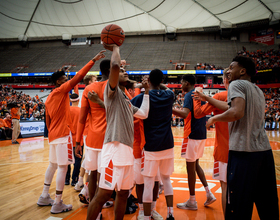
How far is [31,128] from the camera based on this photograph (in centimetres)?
1134

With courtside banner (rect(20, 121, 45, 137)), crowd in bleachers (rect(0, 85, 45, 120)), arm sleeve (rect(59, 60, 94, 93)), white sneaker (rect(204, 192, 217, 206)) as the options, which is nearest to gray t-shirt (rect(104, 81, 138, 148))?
arm sleeve (rect(59, 60, 94, 93))

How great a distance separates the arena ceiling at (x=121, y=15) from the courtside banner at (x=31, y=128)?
27087 mm

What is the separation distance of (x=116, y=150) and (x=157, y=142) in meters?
0.72

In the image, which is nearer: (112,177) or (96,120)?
(112,177)

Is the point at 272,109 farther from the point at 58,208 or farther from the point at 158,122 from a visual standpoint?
the point at 58,208

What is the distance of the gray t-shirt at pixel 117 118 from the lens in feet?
6.30

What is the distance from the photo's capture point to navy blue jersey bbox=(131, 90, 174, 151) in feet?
8.16

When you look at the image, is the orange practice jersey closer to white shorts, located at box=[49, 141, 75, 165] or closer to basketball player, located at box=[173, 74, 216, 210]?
basketball player, located at box=[173, 74, 216, 210]

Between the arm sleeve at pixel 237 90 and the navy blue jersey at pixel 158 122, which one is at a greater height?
the arm sleeve at pixel 237 90

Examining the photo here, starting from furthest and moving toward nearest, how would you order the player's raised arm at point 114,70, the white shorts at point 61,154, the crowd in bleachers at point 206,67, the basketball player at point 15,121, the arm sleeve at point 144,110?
the crowd in bleachers at point 206,67 → the basketball player at point 15,121 → the white shorts at point 61,154 → the arm sleeve at point 144,110 → the player's raised arm at point 114,70

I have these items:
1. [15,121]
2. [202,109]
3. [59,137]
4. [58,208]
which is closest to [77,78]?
[59,137]

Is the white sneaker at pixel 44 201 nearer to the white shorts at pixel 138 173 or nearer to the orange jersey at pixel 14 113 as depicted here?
the white shorts at pixel 138 173

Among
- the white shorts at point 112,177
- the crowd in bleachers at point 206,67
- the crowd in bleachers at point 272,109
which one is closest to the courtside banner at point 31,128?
the white shorts at point 112,177

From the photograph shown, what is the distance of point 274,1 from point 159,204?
108ft
